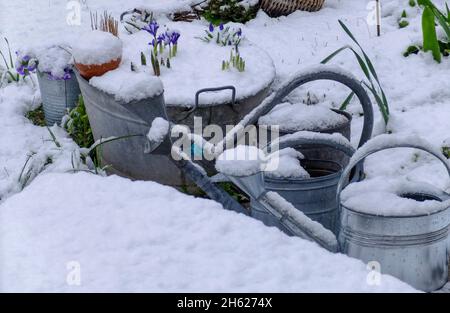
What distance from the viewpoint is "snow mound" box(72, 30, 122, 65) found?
11.0 feet

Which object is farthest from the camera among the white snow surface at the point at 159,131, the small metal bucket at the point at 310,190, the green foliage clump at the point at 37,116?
the green foliage clump at the point at 37,116

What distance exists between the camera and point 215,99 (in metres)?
3.24

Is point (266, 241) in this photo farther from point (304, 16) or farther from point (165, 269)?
point (304, 16)

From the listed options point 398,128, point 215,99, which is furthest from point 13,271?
point 398,128

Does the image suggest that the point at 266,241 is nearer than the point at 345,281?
No

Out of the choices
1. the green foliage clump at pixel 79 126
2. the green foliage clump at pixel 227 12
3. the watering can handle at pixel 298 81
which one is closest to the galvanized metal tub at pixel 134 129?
the green foliage clump at pixel 79 126

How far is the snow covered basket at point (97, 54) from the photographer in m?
3.35

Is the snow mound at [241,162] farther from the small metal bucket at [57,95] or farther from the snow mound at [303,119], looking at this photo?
the small metal bucket at [57,95]

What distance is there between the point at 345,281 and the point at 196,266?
Result: 0.26 m

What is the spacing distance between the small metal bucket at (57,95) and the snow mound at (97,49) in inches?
27.5

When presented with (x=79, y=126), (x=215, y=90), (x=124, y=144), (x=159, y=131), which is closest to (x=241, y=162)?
(x=159, y=131)

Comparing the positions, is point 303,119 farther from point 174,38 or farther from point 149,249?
point 149,249
